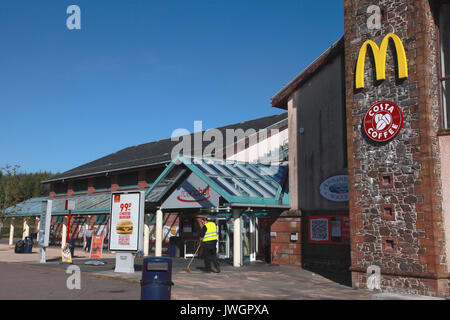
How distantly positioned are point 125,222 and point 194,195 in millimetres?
4586

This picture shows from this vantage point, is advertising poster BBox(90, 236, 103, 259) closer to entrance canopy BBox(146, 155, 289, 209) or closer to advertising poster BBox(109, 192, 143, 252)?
entrance canopy BBox(146, 155, 289, 209)

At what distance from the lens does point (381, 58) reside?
13789mm

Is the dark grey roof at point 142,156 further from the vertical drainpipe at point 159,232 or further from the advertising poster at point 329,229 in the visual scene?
the advertising poster at point 329,229

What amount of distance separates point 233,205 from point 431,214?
8014 mm

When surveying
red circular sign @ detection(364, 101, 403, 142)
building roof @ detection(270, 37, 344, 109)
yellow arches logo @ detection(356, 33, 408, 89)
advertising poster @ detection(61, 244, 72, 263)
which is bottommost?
advertising poster @ detection(61, 244, 72, 263)

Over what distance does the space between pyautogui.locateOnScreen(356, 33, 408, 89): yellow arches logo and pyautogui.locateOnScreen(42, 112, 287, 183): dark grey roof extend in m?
18.7

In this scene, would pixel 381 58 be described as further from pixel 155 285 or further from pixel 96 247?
pixel 96 247

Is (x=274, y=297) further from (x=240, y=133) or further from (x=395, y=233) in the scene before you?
(x=240, y=133)

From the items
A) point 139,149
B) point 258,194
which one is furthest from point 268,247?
point 139,149

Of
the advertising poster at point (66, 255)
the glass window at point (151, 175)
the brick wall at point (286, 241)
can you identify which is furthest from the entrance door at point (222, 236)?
the glass window at point (151, 175)

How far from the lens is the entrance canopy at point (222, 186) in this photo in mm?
19047

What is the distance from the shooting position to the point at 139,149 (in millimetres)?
44719

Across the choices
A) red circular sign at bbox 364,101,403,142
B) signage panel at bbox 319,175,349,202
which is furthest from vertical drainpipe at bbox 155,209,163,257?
red circular sign at bbox 364,101,403,142

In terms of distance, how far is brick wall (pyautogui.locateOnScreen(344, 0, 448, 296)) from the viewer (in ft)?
40.2
